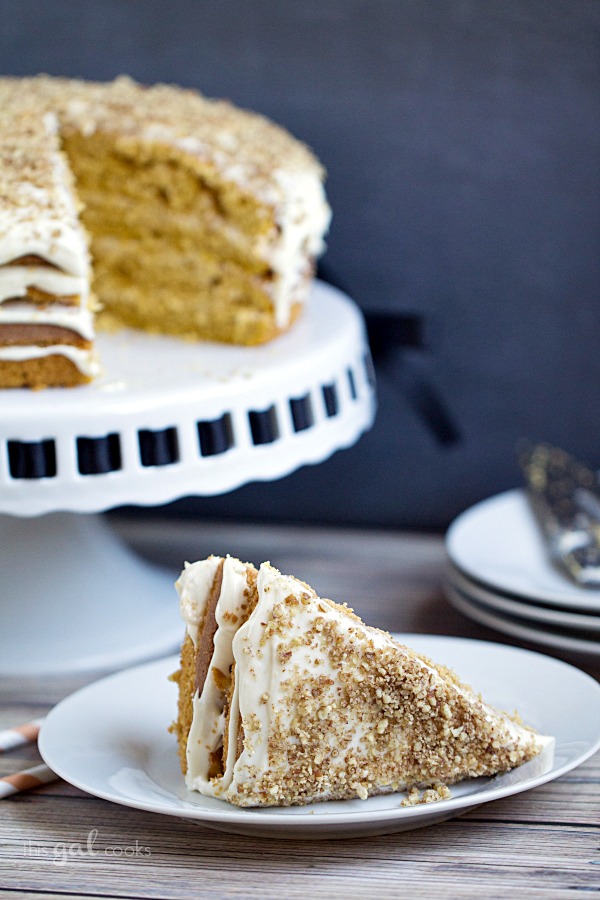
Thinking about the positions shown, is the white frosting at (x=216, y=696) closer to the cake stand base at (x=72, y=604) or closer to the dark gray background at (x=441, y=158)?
the cake stand base at (x=72, y=604)

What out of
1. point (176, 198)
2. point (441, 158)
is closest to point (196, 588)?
point (176, 198)

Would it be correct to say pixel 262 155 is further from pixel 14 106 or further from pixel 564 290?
pixel 564 290

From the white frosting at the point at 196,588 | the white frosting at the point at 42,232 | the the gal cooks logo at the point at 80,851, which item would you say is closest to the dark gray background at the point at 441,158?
the white frosting at the point at 42,232

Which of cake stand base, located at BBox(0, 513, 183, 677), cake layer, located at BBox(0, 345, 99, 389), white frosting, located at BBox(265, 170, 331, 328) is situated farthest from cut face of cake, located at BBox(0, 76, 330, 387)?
cake stand base, located at BBox(0, 513, 183, 677)

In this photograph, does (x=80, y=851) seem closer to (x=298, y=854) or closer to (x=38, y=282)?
(x=298, y=854)

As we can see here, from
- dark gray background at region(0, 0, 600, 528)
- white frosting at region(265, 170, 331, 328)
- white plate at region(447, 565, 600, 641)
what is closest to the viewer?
white plate at region(447, 565, 600, 641)

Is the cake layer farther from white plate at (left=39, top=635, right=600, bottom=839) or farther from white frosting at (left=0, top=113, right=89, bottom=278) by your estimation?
white plate at (left=39, top=635, right=600, bottom=839)

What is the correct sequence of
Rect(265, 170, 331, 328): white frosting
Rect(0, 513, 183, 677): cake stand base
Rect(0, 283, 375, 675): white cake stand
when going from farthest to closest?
Rect(265, 170, 331, 328): white frosting → Rect(0, 513, 183, 677): cake stand base → Rect(0, 283, 375, 675): white cake stand

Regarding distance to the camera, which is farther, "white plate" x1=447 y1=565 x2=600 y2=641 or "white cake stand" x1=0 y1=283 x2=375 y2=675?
"white plate" x1=447 y1=565 x2=600 y2=641

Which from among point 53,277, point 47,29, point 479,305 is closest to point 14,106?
point 47,29
